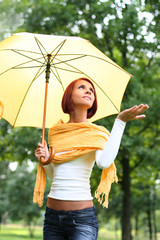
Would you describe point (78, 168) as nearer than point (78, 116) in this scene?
Yes

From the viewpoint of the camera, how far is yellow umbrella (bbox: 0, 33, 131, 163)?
2928 mm

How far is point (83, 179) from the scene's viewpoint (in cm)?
248

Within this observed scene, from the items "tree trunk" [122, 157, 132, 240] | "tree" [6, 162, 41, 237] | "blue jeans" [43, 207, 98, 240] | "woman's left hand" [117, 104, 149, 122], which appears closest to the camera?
"woman's left hand" [117, 104, 149, 122]

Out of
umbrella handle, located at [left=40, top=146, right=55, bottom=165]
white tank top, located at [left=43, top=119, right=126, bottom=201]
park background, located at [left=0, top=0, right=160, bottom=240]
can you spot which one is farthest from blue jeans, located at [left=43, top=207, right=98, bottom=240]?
park background, located at [left=0, top=0, right=160, bottom=240]

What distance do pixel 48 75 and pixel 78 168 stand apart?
3.28ft

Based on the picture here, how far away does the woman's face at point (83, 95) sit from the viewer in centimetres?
273

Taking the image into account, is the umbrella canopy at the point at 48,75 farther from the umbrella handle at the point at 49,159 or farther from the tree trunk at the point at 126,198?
the tree trunk at the point at 126,198

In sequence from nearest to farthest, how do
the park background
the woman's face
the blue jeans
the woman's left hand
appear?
the woman's left hand → the blue jeans → the woman's face → the park background

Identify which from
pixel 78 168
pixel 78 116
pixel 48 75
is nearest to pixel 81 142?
Answer: pixel 78 168

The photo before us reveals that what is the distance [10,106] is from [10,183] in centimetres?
1713

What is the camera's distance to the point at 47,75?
303 centimetres

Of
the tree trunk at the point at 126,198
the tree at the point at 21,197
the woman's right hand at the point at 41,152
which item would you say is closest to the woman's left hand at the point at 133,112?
the woman's right hand at the point at 41,152

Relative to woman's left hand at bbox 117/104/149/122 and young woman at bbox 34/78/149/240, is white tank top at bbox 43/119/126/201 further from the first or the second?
woman's left hand at bbox 117/104/149/122

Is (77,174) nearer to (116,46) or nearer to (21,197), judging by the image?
(116,46)
